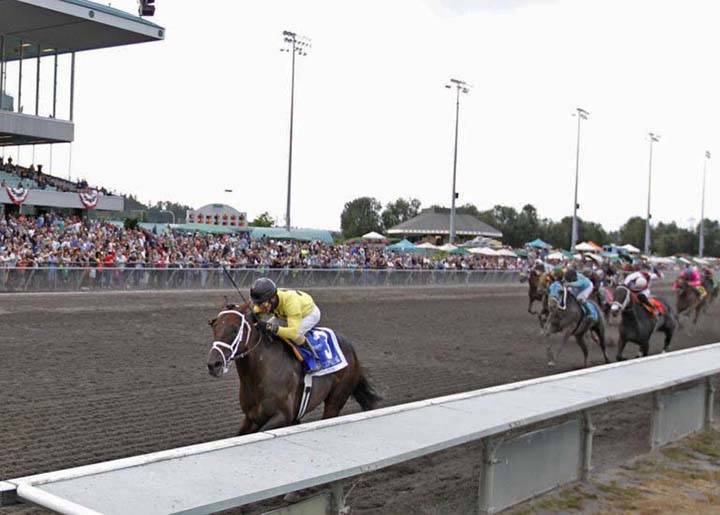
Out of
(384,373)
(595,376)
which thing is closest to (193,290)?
(384,373)

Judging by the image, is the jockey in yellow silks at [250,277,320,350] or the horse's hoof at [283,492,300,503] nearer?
the horse's hoof at [283,492,300,503]

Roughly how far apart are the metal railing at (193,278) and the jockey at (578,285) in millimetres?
11535

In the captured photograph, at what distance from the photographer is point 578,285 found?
15.3 m

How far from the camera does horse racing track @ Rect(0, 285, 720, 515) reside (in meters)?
7.07

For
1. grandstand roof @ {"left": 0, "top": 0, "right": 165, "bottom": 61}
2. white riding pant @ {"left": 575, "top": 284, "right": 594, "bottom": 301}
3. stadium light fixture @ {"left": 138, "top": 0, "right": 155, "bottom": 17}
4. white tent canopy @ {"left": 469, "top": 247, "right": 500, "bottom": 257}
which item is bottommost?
white riding pant @ {"left": 575, "top": 284, "right": 594, "bottom": 301}

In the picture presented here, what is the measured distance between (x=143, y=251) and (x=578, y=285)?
14.3 m

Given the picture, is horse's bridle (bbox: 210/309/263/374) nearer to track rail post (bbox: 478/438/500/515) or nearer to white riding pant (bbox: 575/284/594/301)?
track rail post (bbox: 478/438/500/515)

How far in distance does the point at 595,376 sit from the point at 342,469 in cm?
453

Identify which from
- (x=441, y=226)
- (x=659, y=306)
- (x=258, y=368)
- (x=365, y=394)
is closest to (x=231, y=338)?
(x=258, y=368)

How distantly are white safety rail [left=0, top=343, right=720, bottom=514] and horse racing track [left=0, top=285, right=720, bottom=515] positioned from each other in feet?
1.58

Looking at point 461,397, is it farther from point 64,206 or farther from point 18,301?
point 64,206

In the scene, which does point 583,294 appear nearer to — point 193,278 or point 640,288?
point 640,288

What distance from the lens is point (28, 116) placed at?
3884 centimetres

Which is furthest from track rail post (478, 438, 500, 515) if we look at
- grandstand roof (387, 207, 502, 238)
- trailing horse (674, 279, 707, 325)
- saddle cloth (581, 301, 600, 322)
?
grandstand roof (387, 207, 502, 238)
